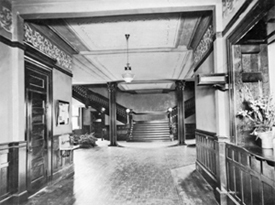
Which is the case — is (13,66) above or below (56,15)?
below

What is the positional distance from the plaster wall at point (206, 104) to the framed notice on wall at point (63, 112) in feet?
11.7

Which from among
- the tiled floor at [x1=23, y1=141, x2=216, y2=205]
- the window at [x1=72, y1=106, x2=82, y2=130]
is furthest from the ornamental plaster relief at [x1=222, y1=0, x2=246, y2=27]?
the window at [x1=72, y1=106, x2=82, y2=130]

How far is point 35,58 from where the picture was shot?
4590mm

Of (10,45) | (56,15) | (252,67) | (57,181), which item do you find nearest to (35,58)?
(10,45)

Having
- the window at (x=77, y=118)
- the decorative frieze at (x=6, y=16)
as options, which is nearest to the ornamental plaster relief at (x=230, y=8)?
the decorative frieze at (x=6, y=16)

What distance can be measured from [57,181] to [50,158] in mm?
629

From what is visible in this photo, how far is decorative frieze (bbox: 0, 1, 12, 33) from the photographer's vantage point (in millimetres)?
3730

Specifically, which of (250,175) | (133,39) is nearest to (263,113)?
(250,175)

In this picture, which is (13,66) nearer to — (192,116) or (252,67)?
(252,67)

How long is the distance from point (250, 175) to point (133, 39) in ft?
14.0

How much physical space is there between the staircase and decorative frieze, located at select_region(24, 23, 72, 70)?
8.61m

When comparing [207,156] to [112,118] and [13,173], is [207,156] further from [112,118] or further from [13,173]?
[112,118]

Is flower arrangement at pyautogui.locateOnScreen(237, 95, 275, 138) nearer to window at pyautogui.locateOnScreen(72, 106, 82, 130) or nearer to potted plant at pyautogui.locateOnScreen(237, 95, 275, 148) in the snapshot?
potted plant at pyautogui.locateOnScreen(237, 95, 275, 148)

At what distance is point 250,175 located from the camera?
2830 mm
